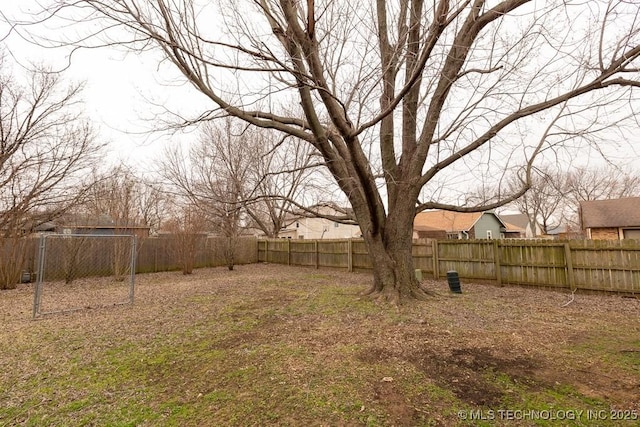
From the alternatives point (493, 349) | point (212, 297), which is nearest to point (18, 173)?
point (212, 297)

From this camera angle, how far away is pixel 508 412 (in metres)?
2.24

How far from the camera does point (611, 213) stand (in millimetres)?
14609

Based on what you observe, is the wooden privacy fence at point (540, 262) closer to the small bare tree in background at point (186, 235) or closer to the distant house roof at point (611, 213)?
the small bare tree in background at point (186, 235)

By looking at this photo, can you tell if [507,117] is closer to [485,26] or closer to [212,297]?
[485,26]

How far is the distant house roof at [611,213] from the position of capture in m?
13.9

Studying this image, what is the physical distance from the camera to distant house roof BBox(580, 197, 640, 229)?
13859 mm

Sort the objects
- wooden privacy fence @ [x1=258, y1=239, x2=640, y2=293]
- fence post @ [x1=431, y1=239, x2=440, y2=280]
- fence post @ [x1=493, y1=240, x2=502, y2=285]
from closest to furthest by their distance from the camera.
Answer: wooden privacy fence @ [x1=258, y1=239, x2=640, y2=293]
fence post @ [x1=493, y1=240, x2=502, y2=285]
fence post @ [x1=431, y1=239, x2=440, y2=280]

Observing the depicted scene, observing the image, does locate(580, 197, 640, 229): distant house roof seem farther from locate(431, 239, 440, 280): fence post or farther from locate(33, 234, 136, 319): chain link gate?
locate(33, 234, 136, 319): chain link gate

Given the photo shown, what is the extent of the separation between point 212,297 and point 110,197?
23.4ft

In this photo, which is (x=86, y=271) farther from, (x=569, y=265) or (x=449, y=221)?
(x=449, y=221)

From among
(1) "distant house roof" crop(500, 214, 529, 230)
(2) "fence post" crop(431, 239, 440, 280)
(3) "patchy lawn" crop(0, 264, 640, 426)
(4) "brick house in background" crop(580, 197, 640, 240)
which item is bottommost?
(3) "patchy lawn" crop(0, 264, 640, 426)

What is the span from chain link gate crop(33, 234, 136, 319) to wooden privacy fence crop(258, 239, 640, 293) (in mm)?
8359

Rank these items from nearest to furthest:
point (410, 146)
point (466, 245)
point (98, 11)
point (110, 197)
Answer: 1. point (98, 11)
2. point (410, 146)
3. point (466, 245)
4. point (110, 197)

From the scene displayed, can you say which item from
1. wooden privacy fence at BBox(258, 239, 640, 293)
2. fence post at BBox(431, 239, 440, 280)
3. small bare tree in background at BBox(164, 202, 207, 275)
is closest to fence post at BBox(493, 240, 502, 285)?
wooden privacy fence at BBox(258, 239, 640, 293)
